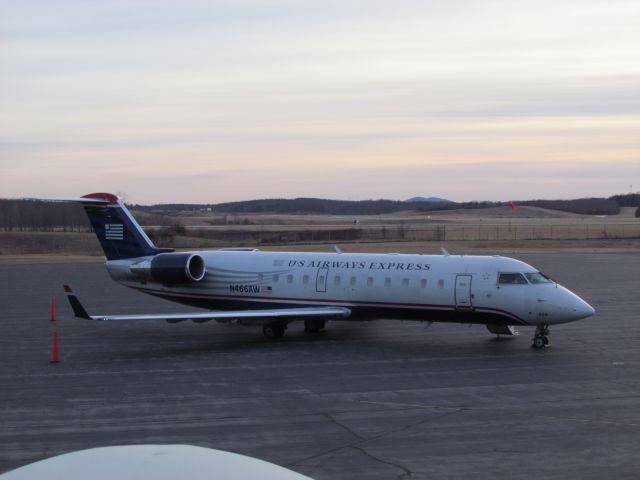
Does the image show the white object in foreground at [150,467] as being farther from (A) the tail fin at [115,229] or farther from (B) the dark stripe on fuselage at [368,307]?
(A) the tail fin at [115,229]

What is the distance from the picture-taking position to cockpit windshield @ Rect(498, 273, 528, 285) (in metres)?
19.3

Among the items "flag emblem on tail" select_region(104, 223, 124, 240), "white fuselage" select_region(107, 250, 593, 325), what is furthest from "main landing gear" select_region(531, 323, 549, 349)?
"flag emblem on tail" select_region(104, 223, 124, 240)

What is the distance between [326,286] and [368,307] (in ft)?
4.43

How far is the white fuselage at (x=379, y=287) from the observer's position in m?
19.1

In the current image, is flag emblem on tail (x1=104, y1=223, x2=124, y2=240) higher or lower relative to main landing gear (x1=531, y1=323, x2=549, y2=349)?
higher

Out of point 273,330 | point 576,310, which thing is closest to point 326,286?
point 273,330

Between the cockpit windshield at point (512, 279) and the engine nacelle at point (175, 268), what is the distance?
849cm

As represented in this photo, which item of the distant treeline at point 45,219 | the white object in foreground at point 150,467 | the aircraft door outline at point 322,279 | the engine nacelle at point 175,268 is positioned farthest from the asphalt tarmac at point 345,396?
the distant treeline at point 45,219

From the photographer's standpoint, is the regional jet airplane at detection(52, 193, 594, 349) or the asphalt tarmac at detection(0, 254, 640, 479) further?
the regional jet airplane at detection(52, 193, 594, 349)

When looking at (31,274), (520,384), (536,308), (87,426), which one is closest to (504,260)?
(536,308)

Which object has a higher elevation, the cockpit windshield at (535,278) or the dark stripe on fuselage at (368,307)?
the cockpit windshield at (535,278)

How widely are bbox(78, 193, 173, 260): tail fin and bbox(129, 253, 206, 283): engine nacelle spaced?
123 centimetres

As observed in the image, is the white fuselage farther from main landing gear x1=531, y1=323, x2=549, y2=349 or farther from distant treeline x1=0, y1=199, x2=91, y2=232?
distant treeline x1=0, y1=199, x2=91, y2=232

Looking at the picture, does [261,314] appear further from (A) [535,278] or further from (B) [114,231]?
(A) [535,278]
